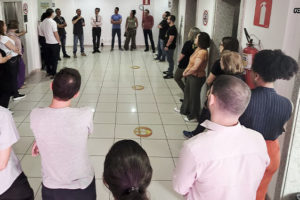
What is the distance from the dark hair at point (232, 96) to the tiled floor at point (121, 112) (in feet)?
6.05

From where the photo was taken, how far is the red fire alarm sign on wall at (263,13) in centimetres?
303

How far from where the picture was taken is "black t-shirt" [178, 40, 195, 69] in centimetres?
532

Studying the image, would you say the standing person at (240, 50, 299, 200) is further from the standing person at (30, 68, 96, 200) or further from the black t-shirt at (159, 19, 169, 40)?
the black t-shirt at (159, 19, 169, 40)

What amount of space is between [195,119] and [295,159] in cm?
252

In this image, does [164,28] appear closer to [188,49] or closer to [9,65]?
[188,49]

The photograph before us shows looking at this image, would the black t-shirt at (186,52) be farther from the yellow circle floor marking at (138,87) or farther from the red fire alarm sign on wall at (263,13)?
the red fire alarm sign on wall at (263,13)

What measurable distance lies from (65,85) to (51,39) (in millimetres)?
5853

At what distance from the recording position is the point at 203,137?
59.6 inches

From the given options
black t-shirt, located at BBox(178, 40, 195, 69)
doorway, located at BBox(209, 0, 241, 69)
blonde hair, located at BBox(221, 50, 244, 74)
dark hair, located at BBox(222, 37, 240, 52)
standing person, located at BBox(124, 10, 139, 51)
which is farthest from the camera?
standing person, located at BBox(124, 10, 139, 51)

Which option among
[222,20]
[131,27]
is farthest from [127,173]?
[131,27]

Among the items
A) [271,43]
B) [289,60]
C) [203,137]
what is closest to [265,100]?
[289,60]

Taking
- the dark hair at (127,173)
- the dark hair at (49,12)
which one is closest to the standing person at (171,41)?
the dark hair at (49,12)

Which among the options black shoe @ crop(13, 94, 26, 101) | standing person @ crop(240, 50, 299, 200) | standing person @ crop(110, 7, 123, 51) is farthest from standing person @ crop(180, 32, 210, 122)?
standing person @ crop(110, 7, 123, 51)

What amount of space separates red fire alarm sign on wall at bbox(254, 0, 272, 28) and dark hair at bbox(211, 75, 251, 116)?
6.00 feet
